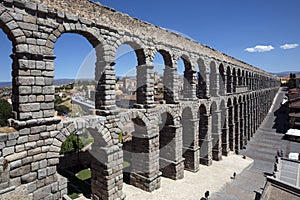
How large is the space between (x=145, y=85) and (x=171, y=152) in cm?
606

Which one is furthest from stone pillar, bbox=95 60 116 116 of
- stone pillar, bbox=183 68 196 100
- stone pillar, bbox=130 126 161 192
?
stone pillar, bbox=183 68 196 100

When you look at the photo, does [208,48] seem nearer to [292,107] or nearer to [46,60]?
[46,60]

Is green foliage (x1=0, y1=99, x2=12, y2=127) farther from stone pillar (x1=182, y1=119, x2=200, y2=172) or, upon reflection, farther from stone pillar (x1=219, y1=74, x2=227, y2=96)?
stone pillar (x1=219, y1=74, x2=227, y2=96)

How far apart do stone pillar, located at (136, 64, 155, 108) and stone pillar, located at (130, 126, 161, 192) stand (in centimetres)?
171

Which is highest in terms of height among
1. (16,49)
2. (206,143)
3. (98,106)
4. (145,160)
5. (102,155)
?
(16,49)

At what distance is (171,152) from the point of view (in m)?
16.2

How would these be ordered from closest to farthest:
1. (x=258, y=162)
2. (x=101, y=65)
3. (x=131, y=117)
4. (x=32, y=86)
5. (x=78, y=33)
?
(x=32, y=86) < (x=78, y=33) < (x=101, y=65) < (x=131, y=117) < (x=258, y=162)

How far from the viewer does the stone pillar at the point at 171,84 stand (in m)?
15.5

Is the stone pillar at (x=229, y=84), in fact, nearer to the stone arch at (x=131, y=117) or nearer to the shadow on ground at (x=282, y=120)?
the stone arch at (x=131, y=117)

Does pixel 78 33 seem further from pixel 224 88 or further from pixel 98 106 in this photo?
pixel 224 88

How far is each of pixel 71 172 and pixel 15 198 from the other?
12061 mm

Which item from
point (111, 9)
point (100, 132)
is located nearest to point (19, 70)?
point (100, 132)

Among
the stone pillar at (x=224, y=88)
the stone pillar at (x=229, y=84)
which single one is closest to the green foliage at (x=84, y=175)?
the stone pillar at (x=224, y=88)

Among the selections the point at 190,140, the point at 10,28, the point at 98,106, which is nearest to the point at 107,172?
the point at 98,106
